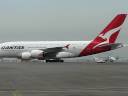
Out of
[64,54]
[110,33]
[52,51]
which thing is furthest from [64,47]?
[110,33]

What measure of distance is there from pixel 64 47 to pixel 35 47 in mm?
4856

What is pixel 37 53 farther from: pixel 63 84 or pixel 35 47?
pixel 63 84

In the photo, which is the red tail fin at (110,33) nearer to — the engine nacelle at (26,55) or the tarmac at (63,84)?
the engine nacelle at (26,55)

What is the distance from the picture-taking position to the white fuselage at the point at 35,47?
64500 mm

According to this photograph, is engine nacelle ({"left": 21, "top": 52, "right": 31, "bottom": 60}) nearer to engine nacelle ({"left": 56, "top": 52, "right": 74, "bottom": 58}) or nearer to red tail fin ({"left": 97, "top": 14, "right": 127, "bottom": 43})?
engine nacelle ({"left": 56, "top": 52, "right": 74, "bottom": 58})

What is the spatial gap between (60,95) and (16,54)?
52.7 m

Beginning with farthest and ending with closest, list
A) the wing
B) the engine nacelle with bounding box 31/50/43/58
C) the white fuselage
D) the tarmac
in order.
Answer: the white fuselage < the wing < the engine nacelle with bounding box 31/50/43/58 < the tarmac

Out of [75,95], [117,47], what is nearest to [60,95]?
[75,95]

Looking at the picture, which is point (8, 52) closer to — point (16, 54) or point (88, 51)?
point (16, 54)

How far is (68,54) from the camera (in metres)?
64.4

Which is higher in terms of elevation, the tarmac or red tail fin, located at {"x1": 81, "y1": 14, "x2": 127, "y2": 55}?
red tail fin, located at {"x1": 81, "y1": 14, "x2": 127, "y2": 55}

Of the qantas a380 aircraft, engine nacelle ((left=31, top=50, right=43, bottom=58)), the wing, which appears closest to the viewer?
engine nacelle ((left=31, top=50, right=43, bottom=58))

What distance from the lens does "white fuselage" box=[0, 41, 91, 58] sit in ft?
212

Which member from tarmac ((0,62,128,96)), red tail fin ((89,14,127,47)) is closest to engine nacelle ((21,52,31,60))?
red tail fin ((89,14,127,47))
